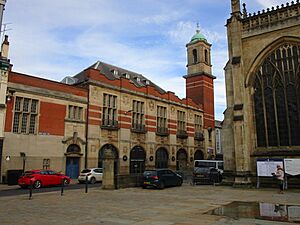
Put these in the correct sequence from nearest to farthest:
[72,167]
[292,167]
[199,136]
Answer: [292,167] → [72,167] → [199,136]

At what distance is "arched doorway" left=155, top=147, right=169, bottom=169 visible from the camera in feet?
118

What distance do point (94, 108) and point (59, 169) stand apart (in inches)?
284

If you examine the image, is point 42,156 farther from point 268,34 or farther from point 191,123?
point 191,123

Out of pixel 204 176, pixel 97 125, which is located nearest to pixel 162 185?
pixel 204 176

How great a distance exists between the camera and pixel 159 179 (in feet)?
62.3

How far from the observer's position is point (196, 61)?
48.1 metres

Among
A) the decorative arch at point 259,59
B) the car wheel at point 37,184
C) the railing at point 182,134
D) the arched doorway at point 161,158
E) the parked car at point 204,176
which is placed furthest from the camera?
the railing at point 182,134

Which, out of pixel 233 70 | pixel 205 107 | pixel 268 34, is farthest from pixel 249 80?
pixel 205 107

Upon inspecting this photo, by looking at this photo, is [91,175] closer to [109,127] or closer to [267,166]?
[109,127]

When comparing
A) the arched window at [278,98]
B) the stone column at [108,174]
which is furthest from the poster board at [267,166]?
the stone column at [108,174]

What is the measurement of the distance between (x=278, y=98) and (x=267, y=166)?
16.3ft

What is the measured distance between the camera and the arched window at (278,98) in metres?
18.8

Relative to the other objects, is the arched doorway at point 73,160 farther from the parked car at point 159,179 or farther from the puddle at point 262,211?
the puddle at point 262,211

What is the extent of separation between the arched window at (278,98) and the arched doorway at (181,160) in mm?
20435
